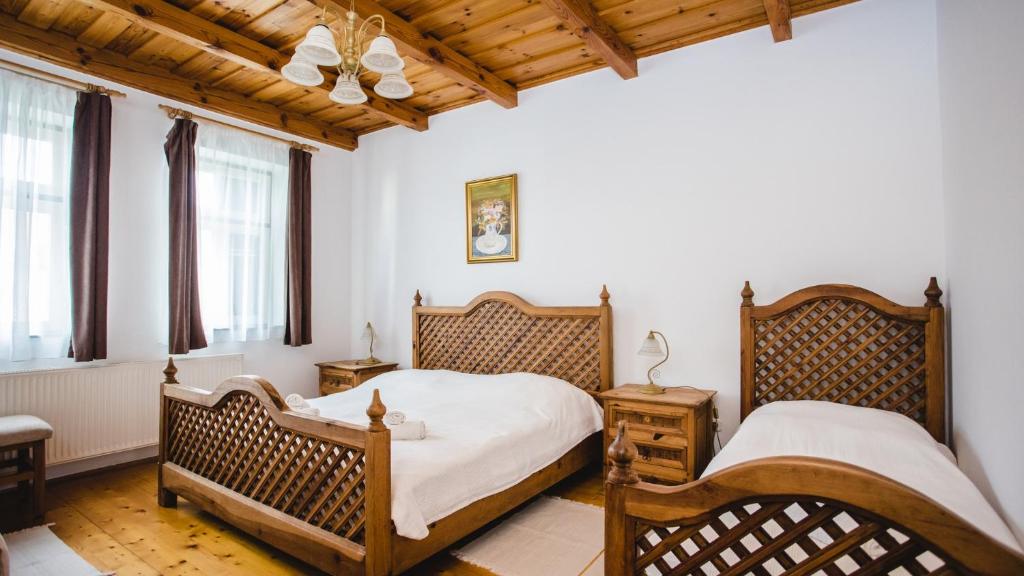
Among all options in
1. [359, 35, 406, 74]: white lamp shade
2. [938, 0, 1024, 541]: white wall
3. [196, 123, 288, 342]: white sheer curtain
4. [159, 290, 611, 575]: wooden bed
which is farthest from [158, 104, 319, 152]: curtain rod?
[938, 0, 1024, 541]: white wall

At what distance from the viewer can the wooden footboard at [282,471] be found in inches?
74.2

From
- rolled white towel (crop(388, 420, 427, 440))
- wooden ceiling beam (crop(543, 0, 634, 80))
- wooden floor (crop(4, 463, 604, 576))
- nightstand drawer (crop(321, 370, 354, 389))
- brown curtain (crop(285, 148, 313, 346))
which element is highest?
wooden ceiling beam (crop(543, 0, 634, 80))

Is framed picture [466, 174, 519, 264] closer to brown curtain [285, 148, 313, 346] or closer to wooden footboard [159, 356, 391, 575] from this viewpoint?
brown curtain [285, 148, 313, 346]

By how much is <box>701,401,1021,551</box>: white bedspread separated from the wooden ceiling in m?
2.00

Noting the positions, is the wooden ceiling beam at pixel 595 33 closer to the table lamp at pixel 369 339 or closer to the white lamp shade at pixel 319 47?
the white lamp shade at pixel 319 47

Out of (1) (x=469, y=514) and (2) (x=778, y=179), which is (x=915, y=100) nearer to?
(2) (x=778, y=179)

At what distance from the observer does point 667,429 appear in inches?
112

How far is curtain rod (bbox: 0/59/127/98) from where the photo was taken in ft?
9.73

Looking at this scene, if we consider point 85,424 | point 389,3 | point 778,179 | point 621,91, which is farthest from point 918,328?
point 85,424

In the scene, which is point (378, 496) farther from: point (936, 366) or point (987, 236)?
point (936, 366)

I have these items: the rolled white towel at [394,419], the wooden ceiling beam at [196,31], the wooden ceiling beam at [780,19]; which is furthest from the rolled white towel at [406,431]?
the wooden ceiling beam at [780,19]

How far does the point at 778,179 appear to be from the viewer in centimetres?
295

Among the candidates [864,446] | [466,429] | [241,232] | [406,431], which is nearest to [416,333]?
[241,232]

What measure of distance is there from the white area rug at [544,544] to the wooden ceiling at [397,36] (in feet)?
8.49
